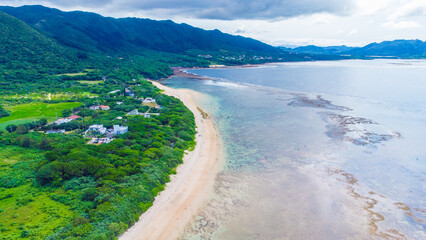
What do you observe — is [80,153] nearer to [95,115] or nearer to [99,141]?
[99,141]

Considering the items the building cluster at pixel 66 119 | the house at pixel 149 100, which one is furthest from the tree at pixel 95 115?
the house at pixel 149 100

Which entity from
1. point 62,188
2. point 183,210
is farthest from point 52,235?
point 183,210

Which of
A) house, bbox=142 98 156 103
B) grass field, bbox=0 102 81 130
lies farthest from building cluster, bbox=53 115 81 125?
house, bbox=142 98 156 103

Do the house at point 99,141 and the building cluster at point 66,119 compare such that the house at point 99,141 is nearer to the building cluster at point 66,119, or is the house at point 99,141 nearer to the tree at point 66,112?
the building cluster at point 66,119

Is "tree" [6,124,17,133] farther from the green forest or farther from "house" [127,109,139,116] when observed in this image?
"house" [127,109,139,116]

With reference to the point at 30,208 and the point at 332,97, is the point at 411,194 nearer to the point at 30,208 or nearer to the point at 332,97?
the point at 30,208

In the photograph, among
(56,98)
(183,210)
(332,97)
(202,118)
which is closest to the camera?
(183,210)

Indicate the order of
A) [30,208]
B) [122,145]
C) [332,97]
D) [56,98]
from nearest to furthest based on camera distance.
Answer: [30,208], [122,145], [56,98], [332,97]
